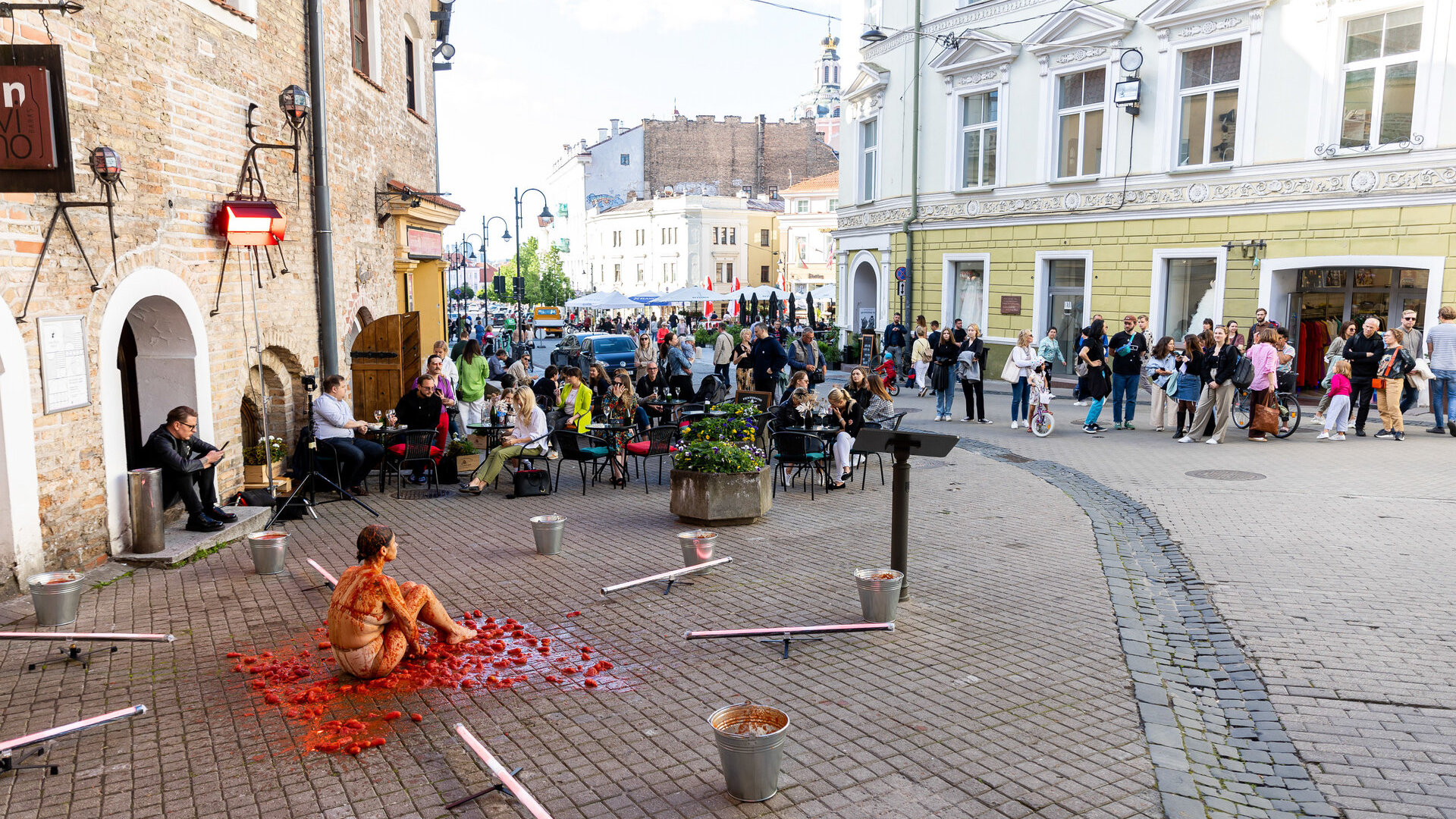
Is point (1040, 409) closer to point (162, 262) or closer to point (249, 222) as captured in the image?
point (249, 222)

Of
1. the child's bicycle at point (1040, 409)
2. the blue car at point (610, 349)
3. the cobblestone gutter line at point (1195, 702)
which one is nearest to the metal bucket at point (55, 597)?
the cobblestone gutter line at point (1195, 702)

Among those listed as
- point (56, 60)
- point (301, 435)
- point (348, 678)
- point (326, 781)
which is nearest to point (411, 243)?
point (301, 435)

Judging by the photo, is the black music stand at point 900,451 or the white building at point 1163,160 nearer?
the black music stand at point 900,451

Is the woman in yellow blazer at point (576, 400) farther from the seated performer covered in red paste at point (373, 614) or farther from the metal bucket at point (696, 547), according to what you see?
the seated performer covered in red paste at point (373, 614)

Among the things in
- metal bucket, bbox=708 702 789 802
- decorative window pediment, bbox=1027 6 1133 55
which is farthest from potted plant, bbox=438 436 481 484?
decorative window pediment, bbox=1027 6 1133 55

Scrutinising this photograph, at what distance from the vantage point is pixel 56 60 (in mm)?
6504

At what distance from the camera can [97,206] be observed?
7.80 meters

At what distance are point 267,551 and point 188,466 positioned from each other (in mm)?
1349

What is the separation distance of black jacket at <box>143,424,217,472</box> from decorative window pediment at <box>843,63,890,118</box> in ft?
75.4

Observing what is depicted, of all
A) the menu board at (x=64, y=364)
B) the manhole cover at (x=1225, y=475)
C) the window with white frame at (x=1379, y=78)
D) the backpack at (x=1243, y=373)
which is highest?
the window with white frame at (x=1379, y=78)

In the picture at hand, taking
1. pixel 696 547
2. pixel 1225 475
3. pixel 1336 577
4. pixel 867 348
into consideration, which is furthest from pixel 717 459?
pixel 867 348

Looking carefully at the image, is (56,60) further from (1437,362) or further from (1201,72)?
(1201,72)

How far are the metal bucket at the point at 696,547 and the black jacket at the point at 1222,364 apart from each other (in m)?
10.00

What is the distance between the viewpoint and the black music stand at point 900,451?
6797 millimetres
